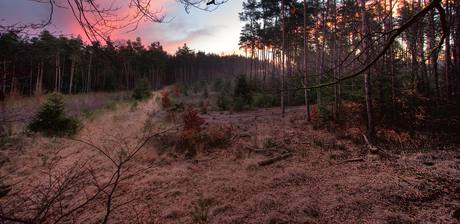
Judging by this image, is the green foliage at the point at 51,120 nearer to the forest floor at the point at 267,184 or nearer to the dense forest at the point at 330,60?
the forest floor at the point at 267,184

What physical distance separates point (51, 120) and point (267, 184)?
25.4 ft

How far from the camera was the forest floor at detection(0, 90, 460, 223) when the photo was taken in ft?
8.70

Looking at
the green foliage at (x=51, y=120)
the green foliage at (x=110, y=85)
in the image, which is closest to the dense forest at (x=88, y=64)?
the green foliage at (x=110, y=85)

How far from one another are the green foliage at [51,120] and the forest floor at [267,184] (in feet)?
1.34

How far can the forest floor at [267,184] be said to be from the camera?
265 cm

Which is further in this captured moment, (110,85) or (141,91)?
(110,85)

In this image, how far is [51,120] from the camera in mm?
6477

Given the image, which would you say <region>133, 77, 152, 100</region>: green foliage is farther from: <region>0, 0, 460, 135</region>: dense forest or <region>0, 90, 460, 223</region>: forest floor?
<region>0, 90, 460, 223</region>: forest floor

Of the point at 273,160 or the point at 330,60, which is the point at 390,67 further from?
the point at 273,160

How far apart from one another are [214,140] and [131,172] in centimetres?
313

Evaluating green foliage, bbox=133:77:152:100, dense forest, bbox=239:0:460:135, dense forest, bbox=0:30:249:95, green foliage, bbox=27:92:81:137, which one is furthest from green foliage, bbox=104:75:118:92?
green foliage, bbox=27:92:81:137

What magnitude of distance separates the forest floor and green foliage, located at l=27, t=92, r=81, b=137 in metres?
0.41

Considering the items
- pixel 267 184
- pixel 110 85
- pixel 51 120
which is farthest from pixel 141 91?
pixel 110 85

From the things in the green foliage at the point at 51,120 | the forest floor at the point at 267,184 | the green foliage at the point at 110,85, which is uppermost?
the green foliage at the point at 110,85
